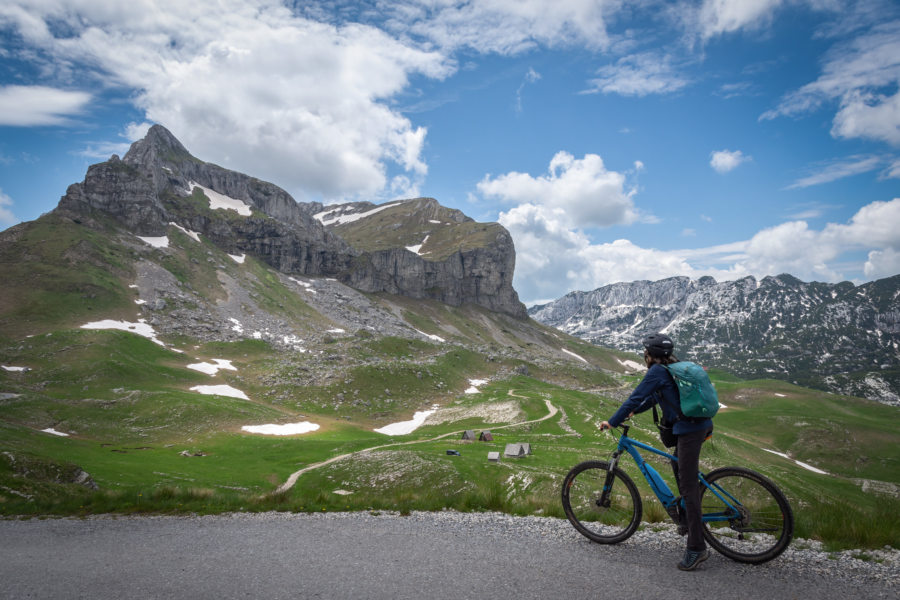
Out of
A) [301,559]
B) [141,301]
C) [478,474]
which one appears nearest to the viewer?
[301,559]

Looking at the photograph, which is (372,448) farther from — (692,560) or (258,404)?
(692,560)

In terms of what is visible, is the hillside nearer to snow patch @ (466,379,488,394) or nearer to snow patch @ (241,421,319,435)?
snow patch @ (241,421,319,435)

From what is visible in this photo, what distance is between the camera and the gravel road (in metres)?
7.11

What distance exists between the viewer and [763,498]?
7805 mm

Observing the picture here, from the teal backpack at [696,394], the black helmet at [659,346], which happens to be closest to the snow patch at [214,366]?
the black helmet at [659,346]

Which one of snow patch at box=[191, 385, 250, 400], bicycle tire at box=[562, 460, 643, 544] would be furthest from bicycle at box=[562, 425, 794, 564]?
snow patch at box=[191, 385, 250, 400]

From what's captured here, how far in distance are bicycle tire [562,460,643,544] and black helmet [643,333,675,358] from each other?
281 centimetres

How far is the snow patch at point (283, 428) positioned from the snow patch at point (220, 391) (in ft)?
58.4

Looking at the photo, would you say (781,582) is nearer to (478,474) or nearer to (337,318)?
(478,474)

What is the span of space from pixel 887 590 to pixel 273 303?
169784 mm

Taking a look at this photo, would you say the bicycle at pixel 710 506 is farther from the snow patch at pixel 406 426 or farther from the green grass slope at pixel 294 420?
the snow patch at pixel 406 426

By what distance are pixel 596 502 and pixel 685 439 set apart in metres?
3.07

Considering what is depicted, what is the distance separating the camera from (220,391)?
82875mm

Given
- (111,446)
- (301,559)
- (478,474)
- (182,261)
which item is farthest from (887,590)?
(182,261)
